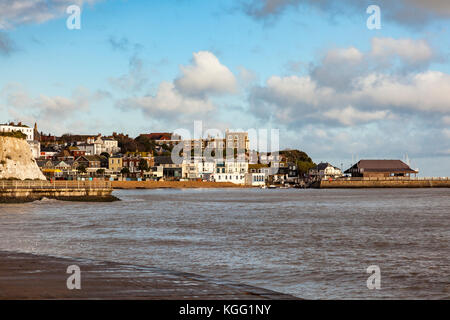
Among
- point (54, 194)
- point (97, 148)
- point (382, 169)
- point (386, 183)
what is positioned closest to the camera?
point (54, 194)

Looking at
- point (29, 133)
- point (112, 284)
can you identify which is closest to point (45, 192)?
point (112, 284)

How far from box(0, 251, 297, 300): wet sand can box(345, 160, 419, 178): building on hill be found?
163802mm

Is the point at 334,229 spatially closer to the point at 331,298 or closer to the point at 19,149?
the point at 331,298

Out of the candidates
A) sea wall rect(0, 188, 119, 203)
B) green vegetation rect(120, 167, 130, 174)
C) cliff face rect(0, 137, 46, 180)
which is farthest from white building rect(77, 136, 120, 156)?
sea wall rect(0, 188, 119, 203)

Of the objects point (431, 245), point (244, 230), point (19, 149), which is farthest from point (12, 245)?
point (19, 149)

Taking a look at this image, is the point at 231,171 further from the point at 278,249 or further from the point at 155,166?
the point at 278,249

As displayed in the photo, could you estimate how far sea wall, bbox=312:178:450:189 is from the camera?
546 ft

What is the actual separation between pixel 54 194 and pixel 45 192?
1.20 metres

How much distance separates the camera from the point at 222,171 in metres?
185

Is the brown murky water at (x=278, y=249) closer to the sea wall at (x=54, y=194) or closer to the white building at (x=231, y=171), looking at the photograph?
the sea wall at (x=54, y=194)

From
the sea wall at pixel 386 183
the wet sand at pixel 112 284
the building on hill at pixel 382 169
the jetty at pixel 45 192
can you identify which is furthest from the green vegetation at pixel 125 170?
the wet sand at pixel 112 284

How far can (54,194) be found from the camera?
60375 mm

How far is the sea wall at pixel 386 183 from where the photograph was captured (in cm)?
16643
